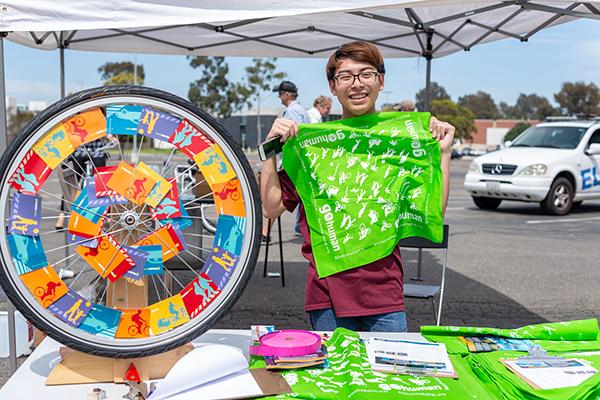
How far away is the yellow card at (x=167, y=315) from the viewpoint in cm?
216

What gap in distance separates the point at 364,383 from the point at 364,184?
0.89m

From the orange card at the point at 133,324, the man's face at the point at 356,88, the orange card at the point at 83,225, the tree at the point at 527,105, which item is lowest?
the orange card at the point at 133,324

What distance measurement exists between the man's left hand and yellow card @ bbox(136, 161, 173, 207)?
113 cm

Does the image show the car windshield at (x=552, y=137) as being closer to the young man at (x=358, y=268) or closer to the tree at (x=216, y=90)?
the young man at (x=358, y=268)

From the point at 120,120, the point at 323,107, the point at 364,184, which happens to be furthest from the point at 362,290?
the point at 323,107

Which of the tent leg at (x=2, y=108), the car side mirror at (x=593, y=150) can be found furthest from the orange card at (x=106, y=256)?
the car side mirror at (x=593, y=150)

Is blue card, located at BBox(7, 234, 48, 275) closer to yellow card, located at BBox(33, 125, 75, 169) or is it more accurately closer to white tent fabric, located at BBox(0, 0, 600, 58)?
yellow card, located at BBox(33, 125, 75, 169)

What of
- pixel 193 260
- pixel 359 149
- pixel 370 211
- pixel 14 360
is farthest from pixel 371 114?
pixel 193 260

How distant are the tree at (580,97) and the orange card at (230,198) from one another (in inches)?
3709

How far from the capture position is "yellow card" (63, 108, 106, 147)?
81.7 inches

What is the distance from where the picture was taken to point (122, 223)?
2.16 meters

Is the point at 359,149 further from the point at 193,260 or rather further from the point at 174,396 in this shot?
the point at 193,260

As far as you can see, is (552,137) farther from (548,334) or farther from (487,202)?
(548,334)

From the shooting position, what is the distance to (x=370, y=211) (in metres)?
2.52
